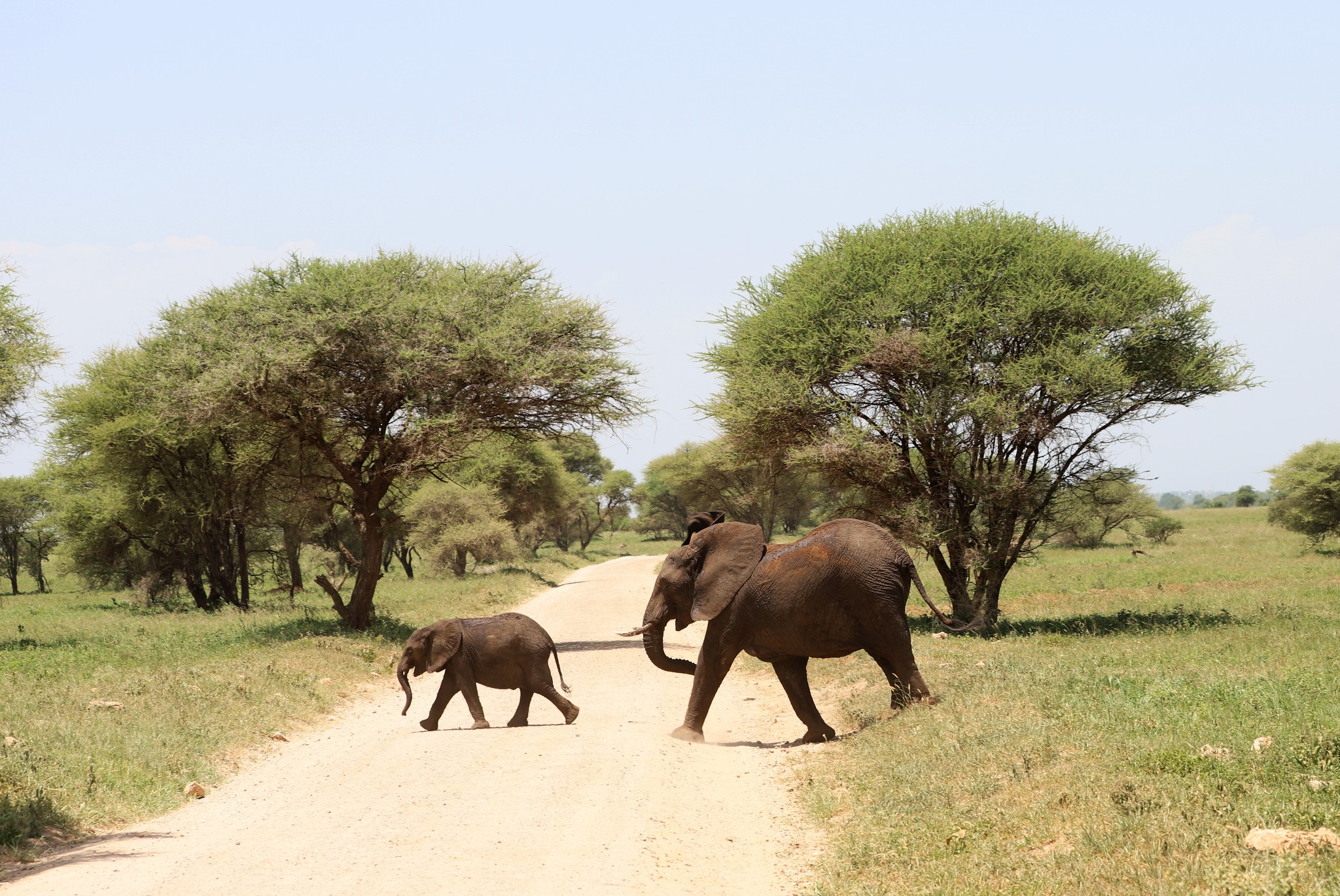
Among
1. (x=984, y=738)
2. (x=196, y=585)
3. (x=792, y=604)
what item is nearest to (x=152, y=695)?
(x=792, y=604)

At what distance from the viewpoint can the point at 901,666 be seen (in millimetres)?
11789

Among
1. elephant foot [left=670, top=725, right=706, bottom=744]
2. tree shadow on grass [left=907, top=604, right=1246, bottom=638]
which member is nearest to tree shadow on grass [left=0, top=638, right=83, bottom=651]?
elephant foot [left=670, top=725, right=706, bottom=744]

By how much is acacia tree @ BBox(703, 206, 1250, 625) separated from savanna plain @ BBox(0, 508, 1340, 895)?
3.06 m

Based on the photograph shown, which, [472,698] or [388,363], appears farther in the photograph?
[388,363]

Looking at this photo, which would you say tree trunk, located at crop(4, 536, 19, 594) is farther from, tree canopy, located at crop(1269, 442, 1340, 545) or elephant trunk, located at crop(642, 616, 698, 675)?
tree canopy, located at crop(1269, 442, 1340, 545)

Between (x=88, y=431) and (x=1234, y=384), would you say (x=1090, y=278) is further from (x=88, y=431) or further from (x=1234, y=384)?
(x=88, y=431)

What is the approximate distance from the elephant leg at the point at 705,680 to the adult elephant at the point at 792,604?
1cm

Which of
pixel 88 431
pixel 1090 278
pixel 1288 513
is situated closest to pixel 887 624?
pixel 1090 278

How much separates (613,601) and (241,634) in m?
13.2

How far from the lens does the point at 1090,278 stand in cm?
2220

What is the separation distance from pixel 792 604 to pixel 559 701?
3999mm

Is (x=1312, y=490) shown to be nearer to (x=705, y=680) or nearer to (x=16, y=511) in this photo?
(x=705, y=680)

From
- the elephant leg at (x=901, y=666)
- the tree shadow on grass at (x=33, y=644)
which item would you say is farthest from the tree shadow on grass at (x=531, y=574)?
the elephant leg at (x=901, y=666)

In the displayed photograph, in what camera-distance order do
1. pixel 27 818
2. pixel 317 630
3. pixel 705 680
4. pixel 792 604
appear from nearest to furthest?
1. pixel 27 818
2. pixel 792 604
3. pixel 705 680
4. pixel 317 630
